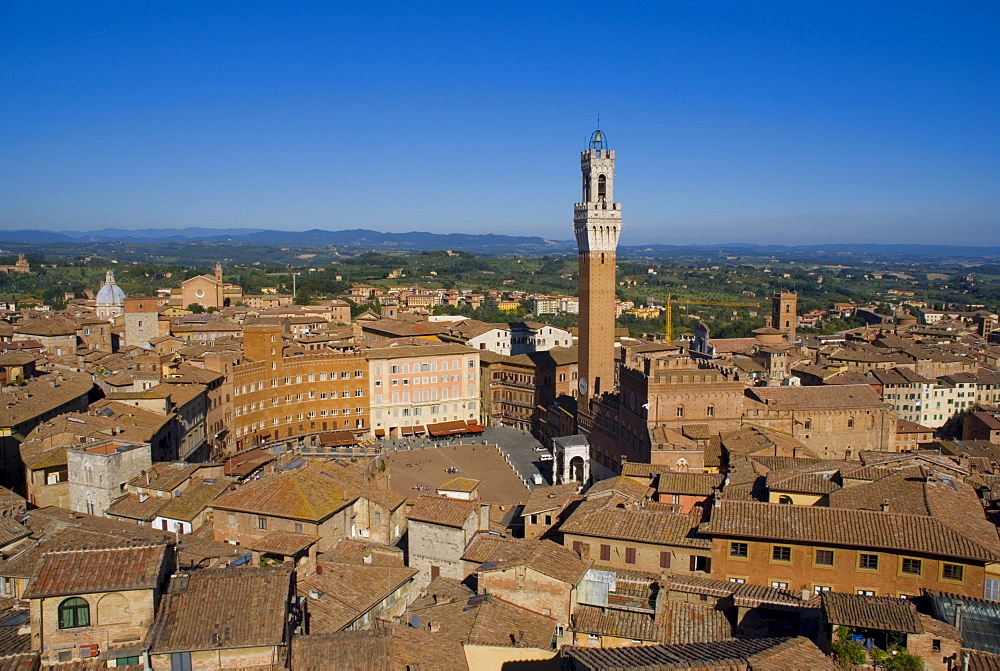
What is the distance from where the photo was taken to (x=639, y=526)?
2052 cm

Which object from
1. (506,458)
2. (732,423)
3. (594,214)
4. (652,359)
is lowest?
(506,458)

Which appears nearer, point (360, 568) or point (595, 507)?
point (360, 568)

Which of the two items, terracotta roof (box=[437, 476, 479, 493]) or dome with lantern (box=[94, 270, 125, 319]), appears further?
dome with lantern (box=[94, 270, 125, 319])

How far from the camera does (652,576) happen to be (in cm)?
1838

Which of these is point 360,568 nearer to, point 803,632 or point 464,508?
point 464,508

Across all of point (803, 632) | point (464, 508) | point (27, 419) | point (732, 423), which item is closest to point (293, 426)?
point (27, 419)

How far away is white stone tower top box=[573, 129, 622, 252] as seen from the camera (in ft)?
163

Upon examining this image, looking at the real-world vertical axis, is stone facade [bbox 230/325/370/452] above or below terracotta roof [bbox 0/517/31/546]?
below

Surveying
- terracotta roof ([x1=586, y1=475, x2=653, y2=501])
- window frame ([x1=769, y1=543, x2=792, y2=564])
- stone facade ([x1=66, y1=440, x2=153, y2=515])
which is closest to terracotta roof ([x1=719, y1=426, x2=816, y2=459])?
terracotta roof ([x1=586, y1=475, x2=653, y2=501])

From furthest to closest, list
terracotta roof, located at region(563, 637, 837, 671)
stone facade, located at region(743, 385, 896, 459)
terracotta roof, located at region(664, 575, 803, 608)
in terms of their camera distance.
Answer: stone facade, located at region(743, 385, 896, 459)
terracotta roof, located at region(664, 575, 803, 608)
terracotta roof, located at region(563, 637, 837, 671)

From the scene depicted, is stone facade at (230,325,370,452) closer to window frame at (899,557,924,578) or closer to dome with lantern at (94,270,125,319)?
dome with lantern at (94,270,125,319)

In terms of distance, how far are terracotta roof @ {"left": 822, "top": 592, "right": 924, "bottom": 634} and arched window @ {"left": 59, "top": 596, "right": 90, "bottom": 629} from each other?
1192 cm

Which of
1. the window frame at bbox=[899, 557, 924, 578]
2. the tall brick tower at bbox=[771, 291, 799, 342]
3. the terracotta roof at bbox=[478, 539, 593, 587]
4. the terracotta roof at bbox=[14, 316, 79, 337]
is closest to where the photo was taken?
the terracotta roof at bbox=[478, 539, 593, 587]

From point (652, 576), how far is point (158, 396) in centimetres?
2507
